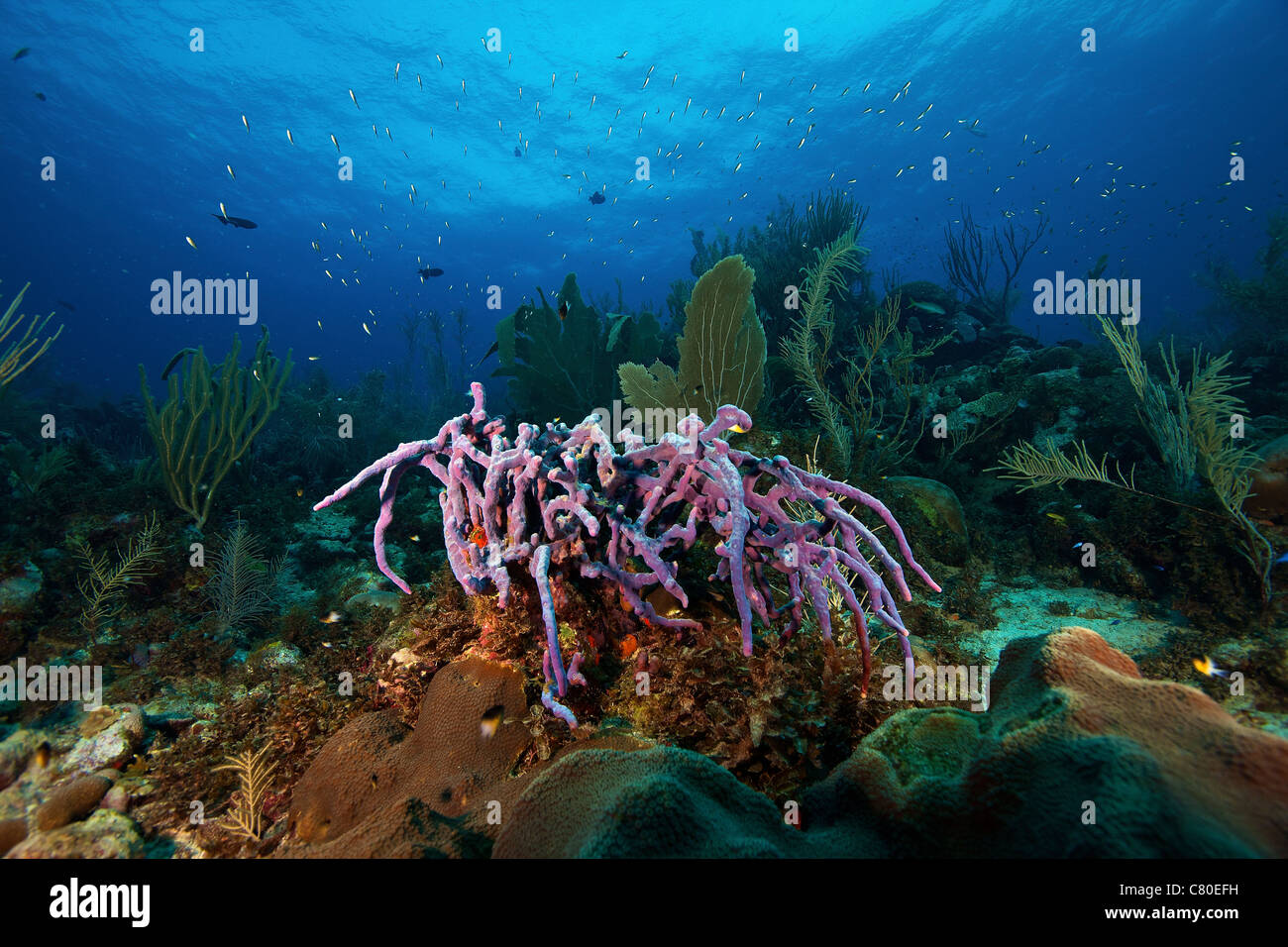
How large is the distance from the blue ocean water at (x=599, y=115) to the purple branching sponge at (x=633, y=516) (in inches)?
536

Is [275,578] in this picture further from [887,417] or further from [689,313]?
[887,417]

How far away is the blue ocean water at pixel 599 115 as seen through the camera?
29312 millimetres

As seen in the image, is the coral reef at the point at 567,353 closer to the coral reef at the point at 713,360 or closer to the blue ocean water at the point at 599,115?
the coral reef at the point at 713,360

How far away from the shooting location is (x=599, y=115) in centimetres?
3628

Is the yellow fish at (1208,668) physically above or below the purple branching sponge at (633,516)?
below

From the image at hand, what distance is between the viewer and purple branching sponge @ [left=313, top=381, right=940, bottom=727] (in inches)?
87.2

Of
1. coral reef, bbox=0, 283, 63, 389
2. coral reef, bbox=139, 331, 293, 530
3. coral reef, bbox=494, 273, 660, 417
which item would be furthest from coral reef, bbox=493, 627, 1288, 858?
coral reef, bbox=0, 283, 63, 389

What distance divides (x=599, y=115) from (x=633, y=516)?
4341 centimetres

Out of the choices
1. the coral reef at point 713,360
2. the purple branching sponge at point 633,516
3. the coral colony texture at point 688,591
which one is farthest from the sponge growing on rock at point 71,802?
the coral reef at point 713,360

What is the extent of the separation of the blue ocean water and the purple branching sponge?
44.6 feet

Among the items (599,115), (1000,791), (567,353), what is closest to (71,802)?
(1000,791)

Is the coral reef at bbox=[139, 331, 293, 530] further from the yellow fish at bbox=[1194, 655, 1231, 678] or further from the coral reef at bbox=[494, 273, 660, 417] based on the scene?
the yellow fish at bbox=[1194, 655, 1231, 678]
